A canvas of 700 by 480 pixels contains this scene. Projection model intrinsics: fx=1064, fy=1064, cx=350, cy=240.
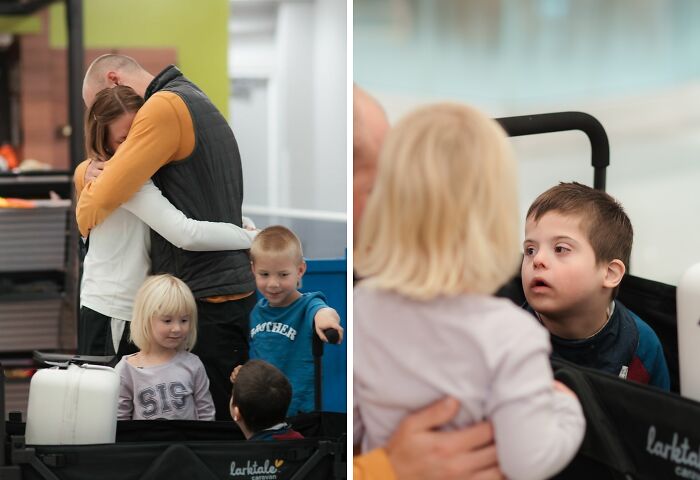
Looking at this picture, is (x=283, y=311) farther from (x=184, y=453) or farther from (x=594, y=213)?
(x=594, y=213)

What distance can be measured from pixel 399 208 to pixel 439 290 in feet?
0.51

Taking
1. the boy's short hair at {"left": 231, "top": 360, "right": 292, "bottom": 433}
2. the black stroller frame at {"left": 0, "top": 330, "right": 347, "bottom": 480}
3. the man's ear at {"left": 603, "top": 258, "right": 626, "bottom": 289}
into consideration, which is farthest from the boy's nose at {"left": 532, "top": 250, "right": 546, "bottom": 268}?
the boy's short hair at {"left": 231, "top": 360, "right": 292, "bottom": 433}

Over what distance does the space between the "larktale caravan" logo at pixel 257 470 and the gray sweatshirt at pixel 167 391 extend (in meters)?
0.17

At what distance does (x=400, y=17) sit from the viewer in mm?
2139

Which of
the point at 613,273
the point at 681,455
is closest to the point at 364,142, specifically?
the point at 613,273

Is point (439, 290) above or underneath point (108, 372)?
above

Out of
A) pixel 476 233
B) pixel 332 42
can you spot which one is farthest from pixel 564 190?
pixel 332 42

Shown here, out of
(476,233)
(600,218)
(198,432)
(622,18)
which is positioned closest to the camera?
(476,233)

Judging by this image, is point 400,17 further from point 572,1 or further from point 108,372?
point 108,372

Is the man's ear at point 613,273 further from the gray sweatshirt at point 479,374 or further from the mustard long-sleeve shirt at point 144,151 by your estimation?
the mustard long-sleeve shirt at point 144,151

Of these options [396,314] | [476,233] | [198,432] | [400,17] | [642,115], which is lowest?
[198,432]

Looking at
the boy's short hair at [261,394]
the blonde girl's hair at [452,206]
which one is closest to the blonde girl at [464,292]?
the blonde girl's hair at [452,206]

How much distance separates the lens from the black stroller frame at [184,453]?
2.09 m

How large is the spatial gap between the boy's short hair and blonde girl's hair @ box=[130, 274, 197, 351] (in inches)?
6.3
